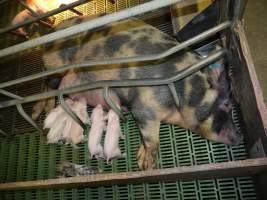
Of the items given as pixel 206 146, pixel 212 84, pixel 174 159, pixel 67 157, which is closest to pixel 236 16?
pixel 212 84

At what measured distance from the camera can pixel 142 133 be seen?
1.85m

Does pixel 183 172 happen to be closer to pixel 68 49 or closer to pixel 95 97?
pixel 95 97

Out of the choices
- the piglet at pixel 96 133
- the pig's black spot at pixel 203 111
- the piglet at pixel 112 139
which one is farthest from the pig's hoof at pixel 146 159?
the pig's black spot at pixel 203 111

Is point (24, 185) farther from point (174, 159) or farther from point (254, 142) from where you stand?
point (254, 142)

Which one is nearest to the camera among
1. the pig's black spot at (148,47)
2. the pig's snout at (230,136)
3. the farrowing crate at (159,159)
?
the farrowing crate at (159,159)

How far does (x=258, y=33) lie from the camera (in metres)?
1.85

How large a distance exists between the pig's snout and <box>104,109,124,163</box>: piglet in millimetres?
639

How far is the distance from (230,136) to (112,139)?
28.1 inches

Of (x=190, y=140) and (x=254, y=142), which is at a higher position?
(x=190, y=140)

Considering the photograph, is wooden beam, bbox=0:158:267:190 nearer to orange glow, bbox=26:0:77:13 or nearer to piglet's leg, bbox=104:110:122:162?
piglet's leg, bbox=104:110:122:162

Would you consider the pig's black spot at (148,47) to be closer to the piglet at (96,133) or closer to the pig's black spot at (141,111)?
the pig's black spot at (141,111)

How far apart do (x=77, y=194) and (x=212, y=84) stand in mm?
1191

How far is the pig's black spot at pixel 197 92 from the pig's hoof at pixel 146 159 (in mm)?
398

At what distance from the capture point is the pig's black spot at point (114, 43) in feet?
6.70
